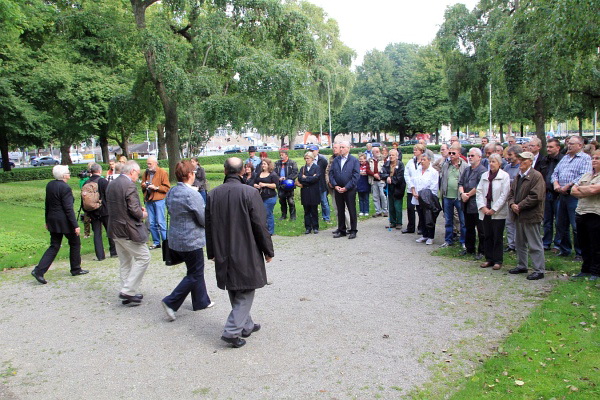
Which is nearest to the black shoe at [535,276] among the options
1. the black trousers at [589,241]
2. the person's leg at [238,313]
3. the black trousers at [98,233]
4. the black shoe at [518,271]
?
the black shoe at [518,271]

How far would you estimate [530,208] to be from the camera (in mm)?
7445

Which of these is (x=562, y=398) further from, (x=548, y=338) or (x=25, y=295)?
(x=25, y=295)

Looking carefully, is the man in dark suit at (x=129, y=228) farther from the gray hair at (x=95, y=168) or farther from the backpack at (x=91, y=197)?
the gray hair at (x=95, y=168)

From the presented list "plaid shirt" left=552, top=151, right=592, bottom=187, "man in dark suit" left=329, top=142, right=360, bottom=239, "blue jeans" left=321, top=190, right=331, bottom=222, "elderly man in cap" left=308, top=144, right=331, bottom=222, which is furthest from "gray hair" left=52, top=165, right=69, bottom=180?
"plaid shirt" left=552, top=151, right=592, bottom=187

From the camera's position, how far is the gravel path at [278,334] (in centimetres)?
461

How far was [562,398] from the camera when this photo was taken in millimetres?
4062

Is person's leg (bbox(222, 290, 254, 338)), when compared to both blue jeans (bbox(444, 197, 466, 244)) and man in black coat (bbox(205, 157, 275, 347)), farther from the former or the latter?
blue jeans (bbox(444, 197, 466, 244))

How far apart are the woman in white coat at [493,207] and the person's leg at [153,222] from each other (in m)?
6.60

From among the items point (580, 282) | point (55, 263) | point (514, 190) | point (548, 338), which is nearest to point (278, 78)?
point (55, 263)

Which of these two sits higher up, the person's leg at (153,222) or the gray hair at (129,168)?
the gray hair at (129,168)

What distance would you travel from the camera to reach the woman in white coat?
26.3 ft

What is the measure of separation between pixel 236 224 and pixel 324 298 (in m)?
2.23

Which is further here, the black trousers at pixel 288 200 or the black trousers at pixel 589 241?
the black trousers at pixel 288 200

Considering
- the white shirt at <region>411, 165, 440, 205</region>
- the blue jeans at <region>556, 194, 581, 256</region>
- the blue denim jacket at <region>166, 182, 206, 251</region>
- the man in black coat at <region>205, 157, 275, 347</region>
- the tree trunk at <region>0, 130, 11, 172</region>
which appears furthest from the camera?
the tree trunk at <region>0, 130, 11, 172</region>
